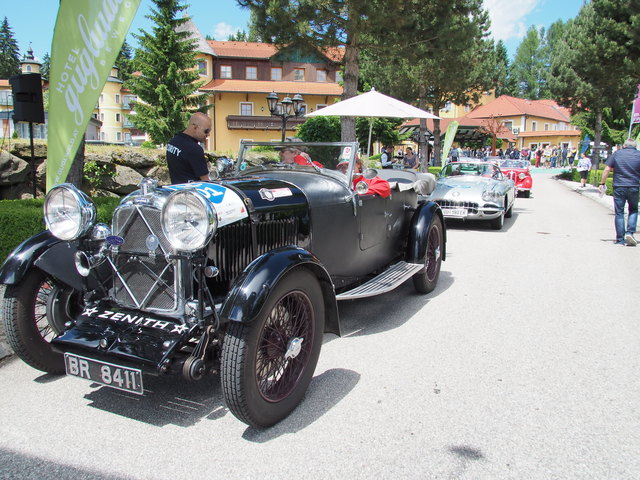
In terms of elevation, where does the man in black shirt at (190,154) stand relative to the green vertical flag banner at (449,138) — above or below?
below

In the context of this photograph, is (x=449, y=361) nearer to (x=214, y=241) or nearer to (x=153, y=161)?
(x=214, y=241)

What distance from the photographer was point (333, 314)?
3211 millimetres

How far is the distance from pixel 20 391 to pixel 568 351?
3.97m

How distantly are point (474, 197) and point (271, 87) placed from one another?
38.0 m

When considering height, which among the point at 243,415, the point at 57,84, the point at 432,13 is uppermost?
the point at 432,13

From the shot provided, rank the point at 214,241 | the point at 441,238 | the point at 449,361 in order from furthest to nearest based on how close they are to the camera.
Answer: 1. the point at 441,238
2. the point at 449,361
3. the point at 214,241

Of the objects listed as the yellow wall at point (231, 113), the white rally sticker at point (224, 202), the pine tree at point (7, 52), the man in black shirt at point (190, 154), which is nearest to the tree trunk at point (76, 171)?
the man in black shirt at point (190, 154)

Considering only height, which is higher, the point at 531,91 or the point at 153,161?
the point at 531,91

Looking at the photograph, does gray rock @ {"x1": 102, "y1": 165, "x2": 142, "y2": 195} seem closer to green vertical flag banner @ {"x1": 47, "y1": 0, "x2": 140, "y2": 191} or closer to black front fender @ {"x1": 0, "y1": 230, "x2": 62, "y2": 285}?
green vertical flag banner @ {"x1": 47, "y1": 0, "x2": 140, "y2": 191}

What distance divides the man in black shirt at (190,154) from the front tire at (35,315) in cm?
156

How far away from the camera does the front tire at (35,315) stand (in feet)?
10.2

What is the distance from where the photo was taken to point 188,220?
2.68 m

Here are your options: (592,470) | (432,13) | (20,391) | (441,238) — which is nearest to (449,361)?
(592,470)

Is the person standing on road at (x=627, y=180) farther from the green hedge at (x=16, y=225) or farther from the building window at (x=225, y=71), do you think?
the building window at (x=225, y=71)
